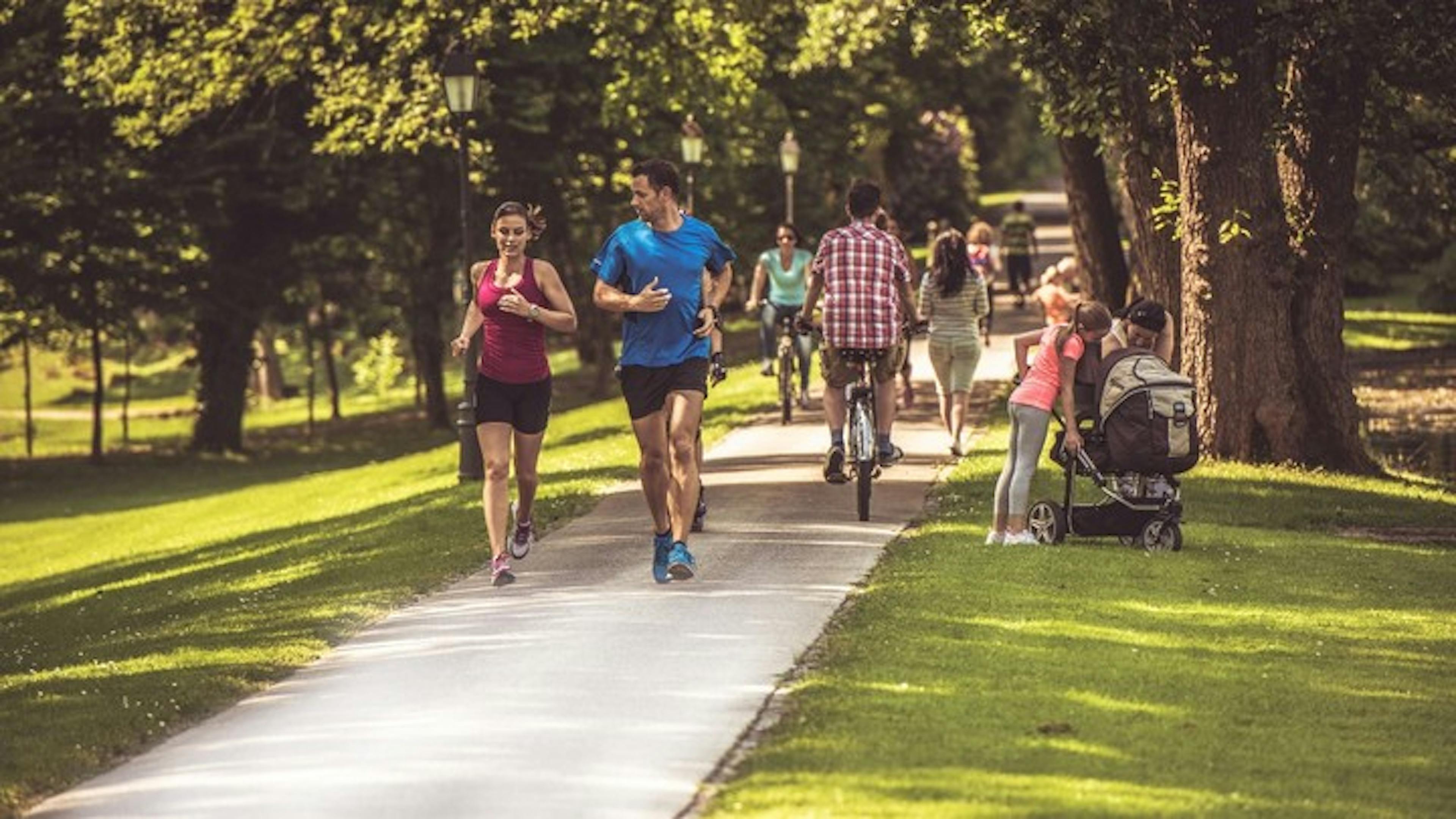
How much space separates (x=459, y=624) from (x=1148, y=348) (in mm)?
5352

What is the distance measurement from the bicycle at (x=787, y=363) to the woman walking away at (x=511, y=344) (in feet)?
36.0

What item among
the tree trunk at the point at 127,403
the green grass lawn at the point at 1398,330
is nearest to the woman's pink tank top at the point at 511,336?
the green grass lawn at the point at 1398,330

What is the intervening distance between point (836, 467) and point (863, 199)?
2032mm

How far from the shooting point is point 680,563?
14.4 meters

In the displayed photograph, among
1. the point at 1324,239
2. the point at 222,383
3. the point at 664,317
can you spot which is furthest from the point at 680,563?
the point at 222,383

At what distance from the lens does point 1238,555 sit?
54.3 feet

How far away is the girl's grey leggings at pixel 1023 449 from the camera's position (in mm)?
15898

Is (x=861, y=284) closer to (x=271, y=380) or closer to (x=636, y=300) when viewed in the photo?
(x=636, y=300)

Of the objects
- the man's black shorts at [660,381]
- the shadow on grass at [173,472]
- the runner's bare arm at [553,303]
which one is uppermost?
the runner's bare arm at [553,303]

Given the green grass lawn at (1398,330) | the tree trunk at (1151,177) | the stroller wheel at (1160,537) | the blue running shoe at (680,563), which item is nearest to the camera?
the blue running shoe at (680,563)

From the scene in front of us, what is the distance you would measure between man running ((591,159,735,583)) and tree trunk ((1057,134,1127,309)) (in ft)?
55.7

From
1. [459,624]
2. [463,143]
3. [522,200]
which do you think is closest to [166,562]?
[463,143]

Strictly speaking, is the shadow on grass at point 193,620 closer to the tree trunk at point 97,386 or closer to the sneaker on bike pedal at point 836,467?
the sneaker on bike pedal at point 836,467

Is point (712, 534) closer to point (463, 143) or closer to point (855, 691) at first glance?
point (855, 691)
